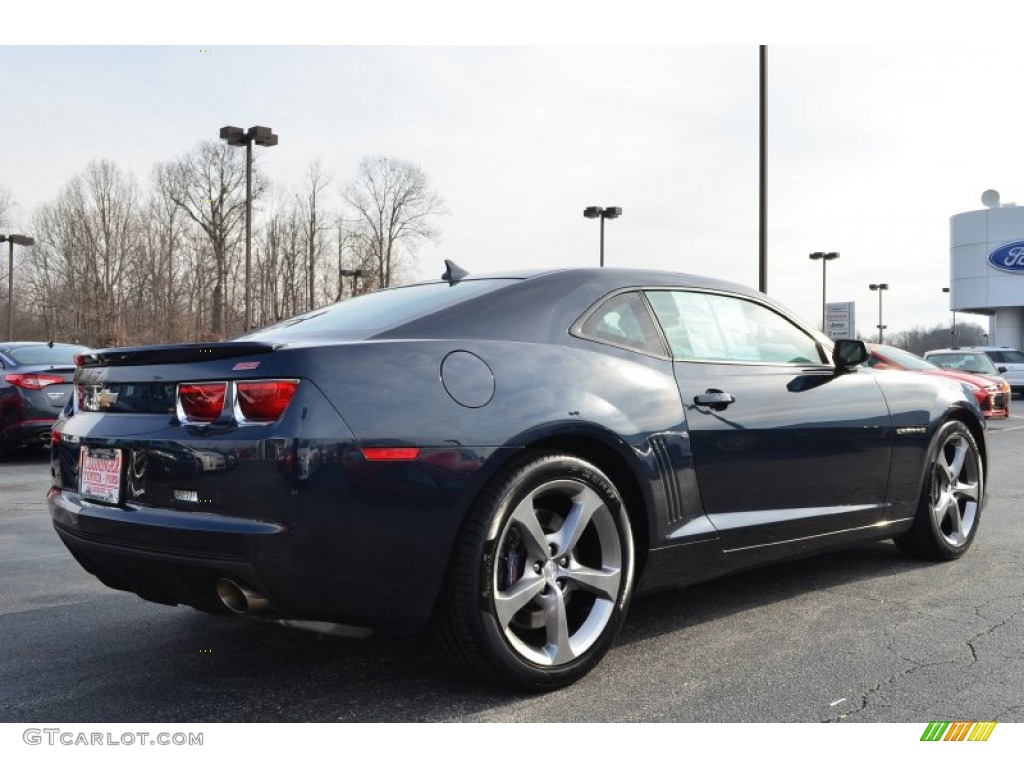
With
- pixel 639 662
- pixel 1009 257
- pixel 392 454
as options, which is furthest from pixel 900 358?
pixel 1009 257

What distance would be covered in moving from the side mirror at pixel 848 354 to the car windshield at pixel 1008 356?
2716 centimetres

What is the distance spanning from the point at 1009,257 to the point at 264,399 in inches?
1843

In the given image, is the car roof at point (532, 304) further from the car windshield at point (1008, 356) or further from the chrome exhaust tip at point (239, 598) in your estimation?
the car windshield at point (1008, 356)

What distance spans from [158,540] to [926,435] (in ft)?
12.3

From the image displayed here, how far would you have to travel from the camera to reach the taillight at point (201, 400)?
297 cm

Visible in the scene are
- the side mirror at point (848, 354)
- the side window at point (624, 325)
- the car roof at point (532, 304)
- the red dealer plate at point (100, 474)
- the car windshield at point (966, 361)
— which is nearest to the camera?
the red dealer plate at point (100, 474)

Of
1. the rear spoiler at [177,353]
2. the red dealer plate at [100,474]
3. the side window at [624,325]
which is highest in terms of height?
the side window at [624,325]

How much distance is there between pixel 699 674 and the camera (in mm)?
3387

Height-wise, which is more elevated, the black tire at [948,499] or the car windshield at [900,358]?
the car windshield at [900,358]

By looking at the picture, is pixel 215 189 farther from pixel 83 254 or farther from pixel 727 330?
pixel 727 330

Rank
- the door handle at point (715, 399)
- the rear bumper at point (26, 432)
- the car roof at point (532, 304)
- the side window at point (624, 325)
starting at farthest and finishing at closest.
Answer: the rear bumper at point (26, 432), the door handle at point (715, 399), the side window at point (624, 325), the car roof at point (532, 304)

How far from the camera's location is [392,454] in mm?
2918

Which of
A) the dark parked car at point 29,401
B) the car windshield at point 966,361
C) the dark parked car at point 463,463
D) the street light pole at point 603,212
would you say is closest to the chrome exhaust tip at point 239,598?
the dark parked car at point 463,463

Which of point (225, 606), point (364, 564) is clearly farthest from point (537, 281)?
point (225, 606)
